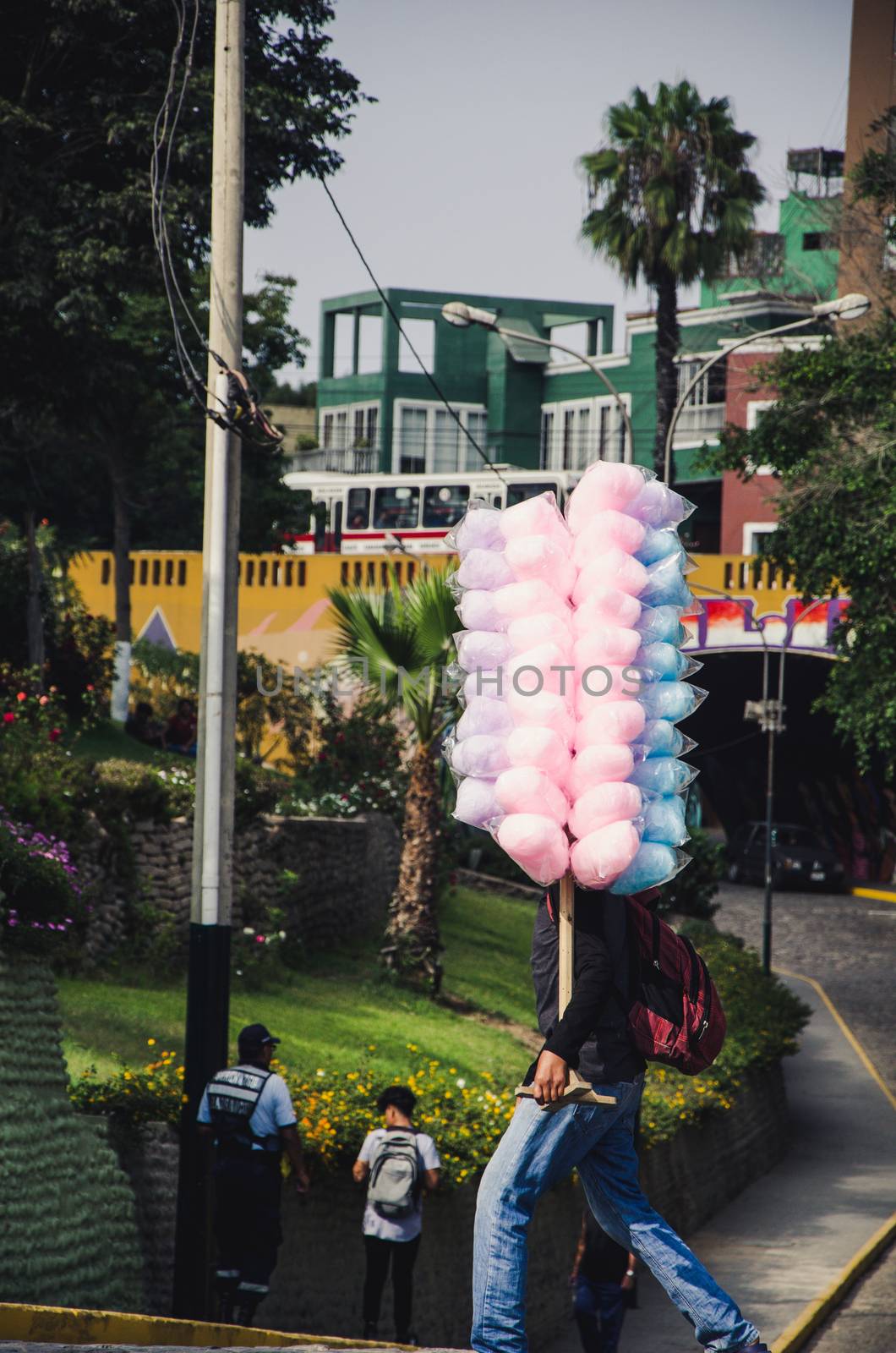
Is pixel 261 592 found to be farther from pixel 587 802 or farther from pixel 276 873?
pixel 587 802

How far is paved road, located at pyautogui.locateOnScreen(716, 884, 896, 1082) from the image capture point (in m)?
27.1

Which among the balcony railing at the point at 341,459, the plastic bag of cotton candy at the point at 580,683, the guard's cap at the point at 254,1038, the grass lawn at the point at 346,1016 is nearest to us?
the plastic bag of cotton candy at the point at 580,683

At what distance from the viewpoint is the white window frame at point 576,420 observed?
5509 centimetres

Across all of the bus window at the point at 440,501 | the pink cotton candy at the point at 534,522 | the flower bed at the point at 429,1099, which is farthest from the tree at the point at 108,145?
the bus window at the point at 440,501

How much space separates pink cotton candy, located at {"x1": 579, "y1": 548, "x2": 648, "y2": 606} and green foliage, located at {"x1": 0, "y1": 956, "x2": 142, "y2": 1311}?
4771 millimetres

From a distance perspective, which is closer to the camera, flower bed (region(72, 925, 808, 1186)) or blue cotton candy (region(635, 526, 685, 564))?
blue cotton candy (region(635, 526, 685, 564))

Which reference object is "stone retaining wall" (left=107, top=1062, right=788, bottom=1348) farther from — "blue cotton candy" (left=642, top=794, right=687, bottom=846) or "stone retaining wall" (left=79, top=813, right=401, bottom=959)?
"blue cotton candy" (left=642, top=794, right=687, bottom=846)

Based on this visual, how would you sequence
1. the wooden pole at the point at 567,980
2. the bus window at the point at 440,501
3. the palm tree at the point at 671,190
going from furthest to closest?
the bus window at the point at 440,501, the palm tree at the point at 671,190, the wooden pole at the point at 567,980

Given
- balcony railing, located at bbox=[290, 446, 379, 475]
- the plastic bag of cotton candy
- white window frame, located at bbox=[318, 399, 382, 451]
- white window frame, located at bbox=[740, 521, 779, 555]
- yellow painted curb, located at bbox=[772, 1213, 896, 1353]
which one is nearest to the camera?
the plastic bag of cotton candy

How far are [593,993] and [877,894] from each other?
38.5 metres

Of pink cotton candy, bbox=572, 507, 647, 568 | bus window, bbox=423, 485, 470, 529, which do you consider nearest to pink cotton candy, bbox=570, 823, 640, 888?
pink cotton candy, bbox=572, 507, 647, 568

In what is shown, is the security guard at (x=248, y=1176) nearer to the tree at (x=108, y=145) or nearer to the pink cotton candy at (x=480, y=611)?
the pink cotton candy at (x=480, y=611)

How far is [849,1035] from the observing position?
85.0 ft

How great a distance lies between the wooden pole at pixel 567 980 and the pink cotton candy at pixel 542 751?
34 centimetres
